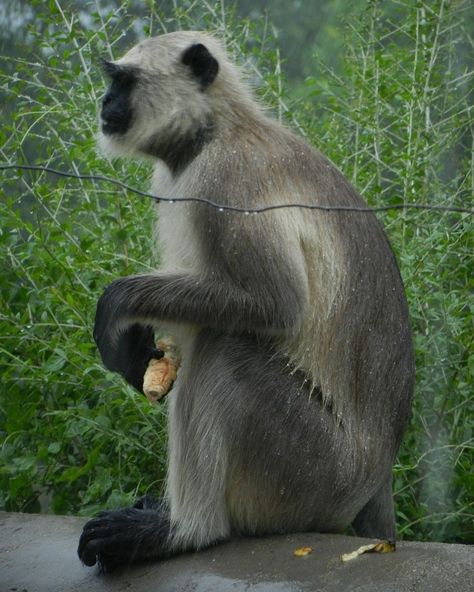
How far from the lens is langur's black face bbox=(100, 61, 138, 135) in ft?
15.4

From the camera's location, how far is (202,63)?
15.4 feet

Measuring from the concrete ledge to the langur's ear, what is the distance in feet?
6.16

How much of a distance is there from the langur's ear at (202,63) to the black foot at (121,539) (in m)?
1.78

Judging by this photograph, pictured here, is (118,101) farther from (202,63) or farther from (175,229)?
(175,229)

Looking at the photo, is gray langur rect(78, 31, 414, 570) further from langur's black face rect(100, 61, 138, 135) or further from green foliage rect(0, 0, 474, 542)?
green foliage rect(0, 0, 474, 542)

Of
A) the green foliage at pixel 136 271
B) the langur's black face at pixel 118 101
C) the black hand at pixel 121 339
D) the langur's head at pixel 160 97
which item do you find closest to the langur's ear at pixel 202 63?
the langur's head at pixel 160 97

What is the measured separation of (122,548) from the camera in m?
4.14

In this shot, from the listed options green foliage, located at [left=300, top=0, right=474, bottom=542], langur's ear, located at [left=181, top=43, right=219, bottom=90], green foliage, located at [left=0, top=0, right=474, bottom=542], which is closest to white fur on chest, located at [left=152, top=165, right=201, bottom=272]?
langur's ear, located at [left=181, top=43, right=219, bottom=90]

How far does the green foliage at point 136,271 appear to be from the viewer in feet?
17.1

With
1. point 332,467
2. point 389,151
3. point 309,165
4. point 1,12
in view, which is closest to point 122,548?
point 332,467

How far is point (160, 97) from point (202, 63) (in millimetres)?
224

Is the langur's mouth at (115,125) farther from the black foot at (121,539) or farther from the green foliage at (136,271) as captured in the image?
the black foot at (121,539)

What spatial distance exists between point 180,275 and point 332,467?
0.90 meters

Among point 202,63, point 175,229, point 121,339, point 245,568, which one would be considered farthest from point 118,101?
point 245,568
